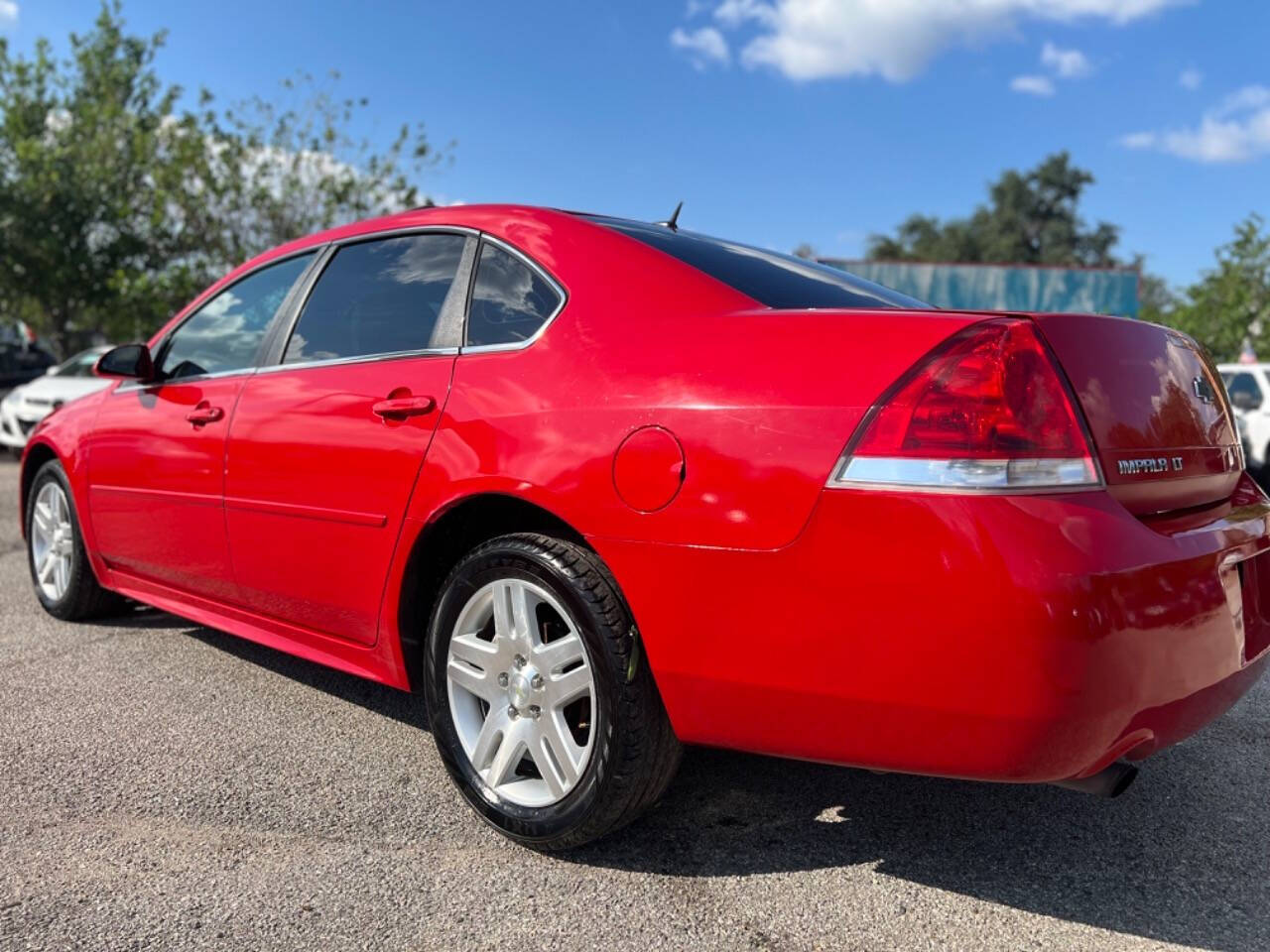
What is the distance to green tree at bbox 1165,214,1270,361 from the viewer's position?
3147 centimetres

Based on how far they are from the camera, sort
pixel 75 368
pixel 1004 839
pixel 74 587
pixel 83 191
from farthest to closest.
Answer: pixel 83 191, pixel 75 368, pixel 74 587, pixel 1004 839

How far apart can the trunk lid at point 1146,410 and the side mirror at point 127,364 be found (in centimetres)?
332

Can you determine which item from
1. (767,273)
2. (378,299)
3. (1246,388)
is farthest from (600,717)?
(1246,388)

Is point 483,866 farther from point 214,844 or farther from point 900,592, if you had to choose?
point 900,592

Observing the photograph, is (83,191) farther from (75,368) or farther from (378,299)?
(378,299)

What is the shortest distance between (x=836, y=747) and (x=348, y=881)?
111cm

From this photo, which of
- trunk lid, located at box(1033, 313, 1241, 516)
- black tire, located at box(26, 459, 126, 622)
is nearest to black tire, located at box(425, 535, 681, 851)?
trunk lid, located at box(1033, 313, 1241, 516)

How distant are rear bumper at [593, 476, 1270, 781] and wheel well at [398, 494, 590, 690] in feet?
1.46

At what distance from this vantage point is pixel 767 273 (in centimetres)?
277

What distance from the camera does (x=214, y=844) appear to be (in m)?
2.46

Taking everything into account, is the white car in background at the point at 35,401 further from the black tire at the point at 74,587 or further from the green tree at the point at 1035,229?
the green tree at the point at 1035,229

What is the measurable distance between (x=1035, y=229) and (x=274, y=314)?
76417mm

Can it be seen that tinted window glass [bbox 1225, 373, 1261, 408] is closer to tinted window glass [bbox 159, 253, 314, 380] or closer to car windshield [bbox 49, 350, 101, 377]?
tinted window glass [bbox 159, 253, 314, 380]

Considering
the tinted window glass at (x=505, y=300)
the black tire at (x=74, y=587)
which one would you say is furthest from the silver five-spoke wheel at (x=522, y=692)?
the black tire at (x=74, y=587)
